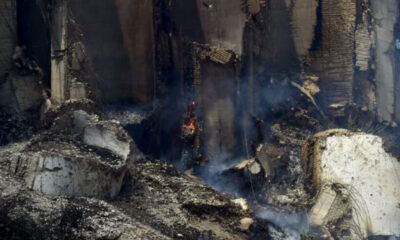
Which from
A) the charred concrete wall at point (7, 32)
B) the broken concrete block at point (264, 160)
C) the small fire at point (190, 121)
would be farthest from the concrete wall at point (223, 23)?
the charred concrete wall at point (7, 32)

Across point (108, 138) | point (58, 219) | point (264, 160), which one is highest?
point (108, 138)

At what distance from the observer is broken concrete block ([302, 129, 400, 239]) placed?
575 centimetres

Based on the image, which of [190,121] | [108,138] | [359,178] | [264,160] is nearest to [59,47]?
[108,138]

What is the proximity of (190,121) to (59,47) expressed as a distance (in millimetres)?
1994

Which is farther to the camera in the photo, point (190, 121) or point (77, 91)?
point (190, 121)

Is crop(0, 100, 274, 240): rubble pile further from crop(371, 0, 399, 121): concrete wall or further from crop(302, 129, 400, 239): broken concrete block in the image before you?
crop(371, 0, 399, 121): concrete wall

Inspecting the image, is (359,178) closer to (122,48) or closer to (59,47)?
(122,48)

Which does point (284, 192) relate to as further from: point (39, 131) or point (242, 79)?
point (39, 131)

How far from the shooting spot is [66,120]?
17.6ft

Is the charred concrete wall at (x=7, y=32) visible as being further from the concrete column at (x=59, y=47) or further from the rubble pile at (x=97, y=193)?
the rubble pile at (x=97, y=193)

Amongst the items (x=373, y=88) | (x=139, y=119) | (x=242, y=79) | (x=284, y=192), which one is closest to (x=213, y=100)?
(x=242, y=79)

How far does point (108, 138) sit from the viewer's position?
17.5ft

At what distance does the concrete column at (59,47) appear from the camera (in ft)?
19.0

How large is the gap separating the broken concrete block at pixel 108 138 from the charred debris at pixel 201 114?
0.01 metres
